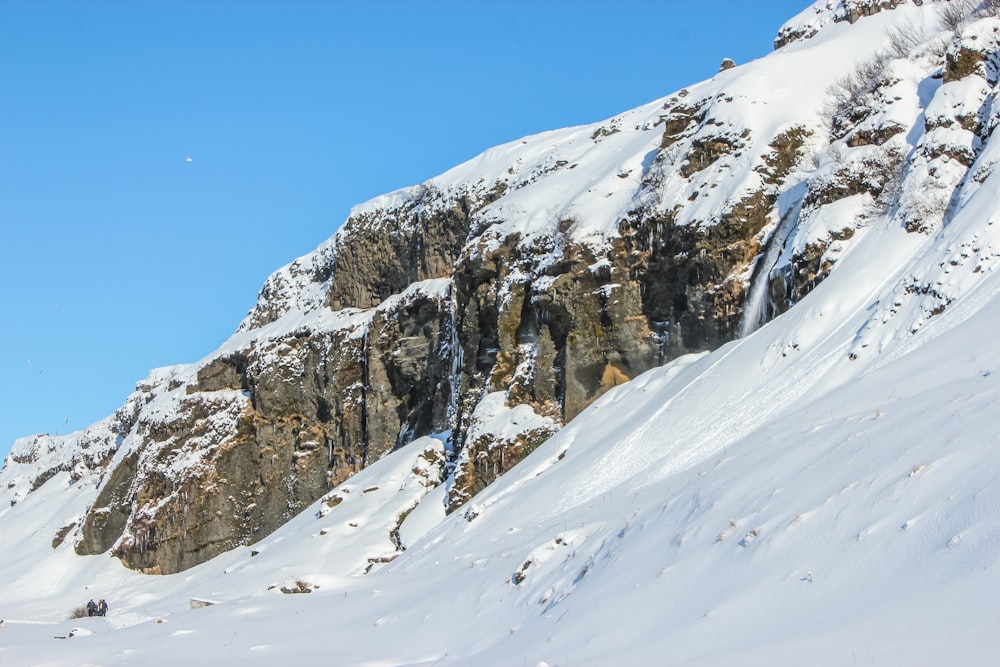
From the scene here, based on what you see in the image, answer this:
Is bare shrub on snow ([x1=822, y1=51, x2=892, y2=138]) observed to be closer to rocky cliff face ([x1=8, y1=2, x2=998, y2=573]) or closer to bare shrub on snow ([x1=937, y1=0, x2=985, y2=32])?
rocky cliff face ([x1=8, y1=2, x2=998, y2=573])

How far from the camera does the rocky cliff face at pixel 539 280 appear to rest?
88.9ft

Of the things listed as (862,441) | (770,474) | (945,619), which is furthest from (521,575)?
(945,619)

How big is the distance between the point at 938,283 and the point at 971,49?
34.9ft

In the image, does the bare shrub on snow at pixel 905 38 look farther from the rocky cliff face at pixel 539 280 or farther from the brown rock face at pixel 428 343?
the brown rock face at pixel 428 343

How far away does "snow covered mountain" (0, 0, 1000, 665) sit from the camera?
975 cm

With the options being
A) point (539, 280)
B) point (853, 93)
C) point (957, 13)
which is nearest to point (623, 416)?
point (539, 280)

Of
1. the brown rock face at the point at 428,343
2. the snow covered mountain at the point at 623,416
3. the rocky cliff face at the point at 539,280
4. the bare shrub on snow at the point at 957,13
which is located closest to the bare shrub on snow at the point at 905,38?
the rocky cliff face at the point at 539,280

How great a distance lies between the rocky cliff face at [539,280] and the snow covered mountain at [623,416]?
0.14 meters

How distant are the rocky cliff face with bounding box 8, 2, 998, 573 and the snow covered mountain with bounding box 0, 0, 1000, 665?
0.45ft

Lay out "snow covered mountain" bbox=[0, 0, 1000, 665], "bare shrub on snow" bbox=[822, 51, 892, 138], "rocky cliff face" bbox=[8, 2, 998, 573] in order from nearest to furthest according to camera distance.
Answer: "snow covered mountain" bbox=[0, 0, 1000, 665], "rocky cliff face" bbox=[8, 2, 998, 573], "bare shrub on snow" bbox=[822, 51, 892, 138]

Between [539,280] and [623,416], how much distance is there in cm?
970

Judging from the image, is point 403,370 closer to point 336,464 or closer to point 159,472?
point 336,464

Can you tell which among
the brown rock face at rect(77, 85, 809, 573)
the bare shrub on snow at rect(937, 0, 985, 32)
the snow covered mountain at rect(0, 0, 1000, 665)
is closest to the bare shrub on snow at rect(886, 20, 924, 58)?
the snow covered mountain at rect(0, 0, 1000, 665)

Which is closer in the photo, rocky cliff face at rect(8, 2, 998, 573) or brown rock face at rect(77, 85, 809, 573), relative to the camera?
rocky cliff face at rect(8, 2, 998, 573)
